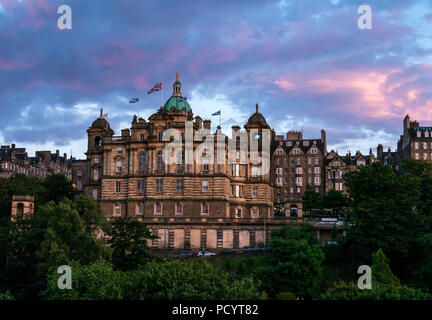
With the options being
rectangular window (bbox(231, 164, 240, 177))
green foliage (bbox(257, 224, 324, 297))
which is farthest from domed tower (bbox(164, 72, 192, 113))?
green foliage (bbox(257, 224, 324, 297))

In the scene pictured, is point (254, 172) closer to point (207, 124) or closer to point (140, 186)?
point (207, 124)

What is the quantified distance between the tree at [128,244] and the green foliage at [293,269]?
53.4 feet

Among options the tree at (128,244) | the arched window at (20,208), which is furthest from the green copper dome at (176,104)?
the tree at (128,244)

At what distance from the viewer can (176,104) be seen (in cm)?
9650

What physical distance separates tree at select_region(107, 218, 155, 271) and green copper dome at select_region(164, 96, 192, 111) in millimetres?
29955

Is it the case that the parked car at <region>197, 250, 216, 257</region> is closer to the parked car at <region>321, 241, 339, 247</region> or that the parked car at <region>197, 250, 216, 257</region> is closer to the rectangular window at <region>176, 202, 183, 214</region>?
the rectangular window at <region>176, 202, 183, 214</region>

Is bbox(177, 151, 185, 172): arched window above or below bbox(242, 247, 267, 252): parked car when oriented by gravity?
above

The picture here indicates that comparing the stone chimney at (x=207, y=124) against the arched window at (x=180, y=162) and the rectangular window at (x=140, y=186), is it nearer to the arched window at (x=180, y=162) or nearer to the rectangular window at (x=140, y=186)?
the arched window at (x=180, y=162)

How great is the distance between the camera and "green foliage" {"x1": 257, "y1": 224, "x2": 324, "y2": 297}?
57.2 m

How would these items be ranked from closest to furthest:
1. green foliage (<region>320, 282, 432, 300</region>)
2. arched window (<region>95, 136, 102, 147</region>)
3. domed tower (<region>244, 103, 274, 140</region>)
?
1. green foliage (<region>320, 282, 432, 300</region>)
2. domed tower (<region>244, 103, 274, 140</region>)
3. arched window (<region>95, 136, 102, 147</region>)

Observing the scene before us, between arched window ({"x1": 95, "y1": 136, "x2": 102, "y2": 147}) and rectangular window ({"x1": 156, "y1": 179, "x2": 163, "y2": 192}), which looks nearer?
rectangular window ({"x1": 156, "y1": 179, "x2": 163, "y2": 192})

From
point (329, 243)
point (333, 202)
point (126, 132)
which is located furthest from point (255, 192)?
point (126, 132)
